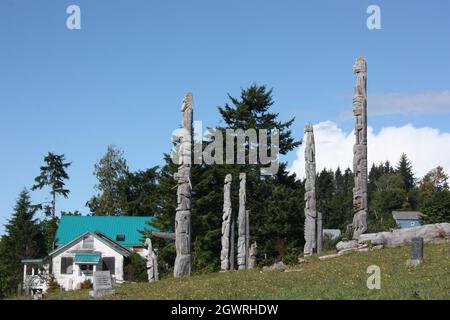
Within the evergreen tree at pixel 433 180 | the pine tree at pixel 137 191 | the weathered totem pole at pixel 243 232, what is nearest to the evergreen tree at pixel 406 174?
the evergreen tree at pixel 433 180

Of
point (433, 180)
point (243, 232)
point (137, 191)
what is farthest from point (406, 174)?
point (243, 232)

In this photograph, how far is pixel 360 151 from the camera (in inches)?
1236

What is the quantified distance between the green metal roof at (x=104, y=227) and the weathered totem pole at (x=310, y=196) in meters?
38.9

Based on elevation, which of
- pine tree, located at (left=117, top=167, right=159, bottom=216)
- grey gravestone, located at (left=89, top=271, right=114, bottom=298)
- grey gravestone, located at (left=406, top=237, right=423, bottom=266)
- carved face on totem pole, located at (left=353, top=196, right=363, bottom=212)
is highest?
pine tree, located at (left=117, top=167, right=159, bottom=216)

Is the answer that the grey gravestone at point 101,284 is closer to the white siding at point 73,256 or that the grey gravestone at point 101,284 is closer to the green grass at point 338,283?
the green grass at point 338,283

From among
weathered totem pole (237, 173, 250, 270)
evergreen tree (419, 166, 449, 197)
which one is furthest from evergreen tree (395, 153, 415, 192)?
weathered totem pole (237, 173, 250, 270)

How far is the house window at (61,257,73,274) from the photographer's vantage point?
2606 inches

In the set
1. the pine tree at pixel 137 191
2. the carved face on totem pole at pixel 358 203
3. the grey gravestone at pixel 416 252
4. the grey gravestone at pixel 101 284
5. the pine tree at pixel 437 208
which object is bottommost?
the grey gravestone at pixel 101 284

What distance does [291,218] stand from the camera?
59.9 metres

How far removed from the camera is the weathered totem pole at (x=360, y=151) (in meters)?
31.0

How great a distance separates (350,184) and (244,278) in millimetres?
113277

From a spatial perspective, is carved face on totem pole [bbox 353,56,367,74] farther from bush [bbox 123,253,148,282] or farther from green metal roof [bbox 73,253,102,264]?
green metal roof [bbox 73,253,102,264]

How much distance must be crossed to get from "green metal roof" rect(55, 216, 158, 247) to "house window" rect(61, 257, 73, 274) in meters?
4.60

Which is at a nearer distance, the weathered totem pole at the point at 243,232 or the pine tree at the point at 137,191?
the weathered totem pole at the point at 243,232
